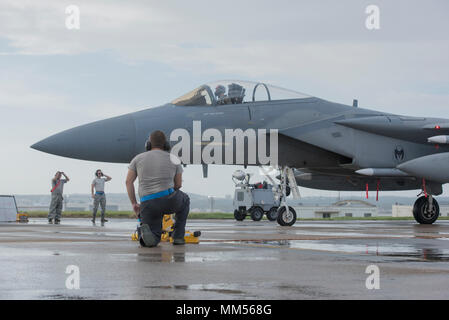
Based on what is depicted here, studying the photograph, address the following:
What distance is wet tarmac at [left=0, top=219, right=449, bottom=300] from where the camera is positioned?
442cm

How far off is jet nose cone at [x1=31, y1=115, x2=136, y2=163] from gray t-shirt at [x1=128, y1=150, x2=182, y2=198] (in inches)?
244

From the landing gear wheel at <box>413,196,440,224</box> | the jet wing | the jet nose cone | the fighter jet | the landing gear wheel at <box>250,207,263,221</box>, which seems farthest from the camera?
the landing gear wheel at <box>250,207,263,221</box>

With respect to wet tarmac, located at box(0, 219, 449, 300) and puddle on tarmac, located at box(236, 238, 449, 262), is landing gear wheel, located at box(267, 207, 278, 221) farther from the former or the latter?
wet tarmac, located at box(0, 219, 449, 300)

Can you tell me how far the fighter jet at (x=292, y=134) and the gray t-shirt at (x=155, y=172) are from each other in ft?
20.4

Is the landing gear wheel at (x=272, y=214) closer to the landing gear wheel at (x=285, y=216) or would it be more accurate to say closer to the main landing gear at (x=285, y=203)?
the main landing gear at (x=285, y=203)

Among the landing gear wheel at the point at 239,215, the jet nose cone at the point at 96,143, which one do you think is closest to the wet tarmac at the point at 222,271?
the jet nose cone at the point at 96,143

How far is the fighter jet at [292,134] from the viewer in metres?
14.6

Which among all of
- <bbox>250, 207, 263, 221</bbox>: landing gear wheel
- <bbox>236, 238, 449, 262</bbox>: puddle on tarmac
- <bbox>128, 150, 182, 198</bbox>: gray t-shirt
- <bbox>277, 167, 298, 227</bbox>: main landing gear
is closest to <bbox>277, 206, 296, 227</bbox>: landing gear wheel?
<bbox>277, 167, 298, 227</bbox>: main landing gear

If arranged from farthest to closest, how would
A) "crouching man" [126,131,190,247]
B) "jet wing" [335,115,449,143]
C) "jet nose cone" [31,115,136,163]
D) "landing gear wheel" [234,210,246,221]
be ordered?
"landing gear wheel" [234,210,246,221], "jet wing" [335,115,449,143], "jet nose cone" [31,115,136,163], "crouching man" [126,131,190,247]

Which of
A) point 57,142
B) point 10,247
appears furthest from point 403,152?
point 10,247

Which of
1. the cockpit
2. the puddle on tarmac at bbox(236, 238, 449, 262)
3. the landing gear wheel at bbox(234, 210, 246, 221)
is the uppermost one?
the cockpit

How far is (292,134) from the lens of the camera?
16062 mm

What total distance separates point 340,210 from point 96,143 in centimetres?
8166

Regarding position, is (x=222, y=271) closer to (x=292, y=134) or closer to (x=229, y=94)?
(x=229, y=94)
